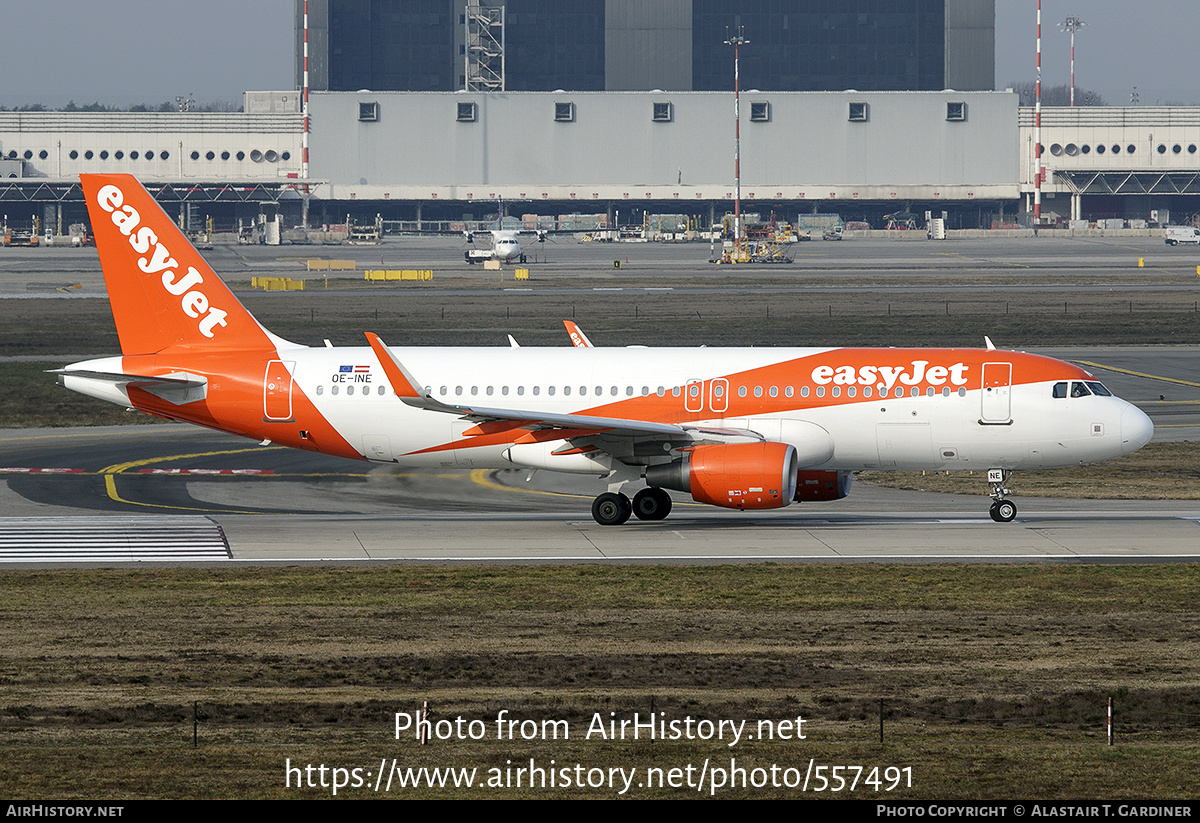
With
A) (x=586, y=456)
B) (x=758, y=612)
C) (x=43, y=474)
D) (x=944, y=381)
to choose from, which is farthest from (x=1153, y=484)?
(x=43, y=474)

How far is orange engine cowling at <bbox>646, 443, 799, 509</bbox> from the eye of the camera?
33375 millimetres

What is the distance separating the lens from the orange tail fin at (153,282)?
3759 centimetres

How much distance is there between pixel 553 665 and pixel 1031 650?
7701 millimetres

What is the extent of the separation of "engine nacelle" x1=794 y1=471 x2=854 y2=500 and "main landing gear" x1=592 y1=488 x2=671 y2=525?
3491 millimetres

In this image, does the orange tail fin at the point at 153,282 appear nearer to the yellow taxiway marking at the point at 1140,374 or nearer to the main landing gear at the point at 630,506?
the main landing gear at the point at 630,506

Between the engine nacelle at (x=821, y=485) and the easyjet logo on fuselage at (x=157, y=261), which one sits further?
the easyjet logo on fuselage at (x=157, y=261)

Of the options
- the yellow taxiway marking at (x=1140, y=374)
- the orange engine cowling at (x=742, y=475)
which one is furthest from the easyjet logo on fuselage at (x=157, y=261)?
the yellow taxiway marking at (x=1140, y=374)

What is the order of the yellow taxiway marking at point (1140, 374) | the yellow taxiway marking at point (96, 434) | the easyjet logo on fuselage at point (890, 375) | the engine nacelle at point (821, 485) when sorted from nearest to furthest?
the easyjet logo on fuselage at point (890, 375) → the engine nacelle at point (821, 485) → the yellow taxiway marking at point (96, 434) → the yellow taxiway marking at point (1140, 374)

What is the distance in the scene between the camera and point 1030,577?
29609 millimetres

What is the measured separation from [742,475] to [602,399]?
4.73 meters

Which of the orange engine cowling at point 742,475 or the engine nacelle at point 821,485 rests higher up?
the orange engine cowling at point 742,475

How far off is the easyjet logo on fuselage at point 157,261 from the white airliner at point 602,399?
37 millimetres

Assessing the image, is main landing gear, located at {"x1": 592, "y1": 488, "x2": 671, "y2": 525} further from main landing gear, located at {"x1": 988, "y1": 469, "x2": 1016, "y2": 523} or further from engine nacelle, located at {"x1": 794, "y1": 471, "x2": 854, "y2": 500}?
main landing gear, located at {"x1": 988, "y1": 469, "x2": 1016, "y2": 523}
